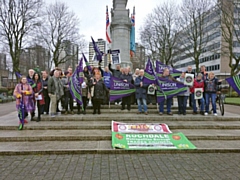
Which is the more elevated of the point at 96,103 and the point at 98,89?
the point at 98,89

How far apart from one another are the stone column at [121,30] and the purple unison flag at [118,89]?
13.7 ft

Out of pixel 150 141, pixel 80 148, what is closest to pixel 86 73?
pixel 80 148

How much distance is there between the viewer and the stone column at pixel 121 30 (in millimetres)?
12922

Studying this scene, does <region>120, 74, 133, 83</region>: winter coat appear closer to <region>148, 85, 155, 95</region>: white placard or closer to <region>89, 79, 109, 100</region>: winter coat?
<region>148, 85, 155, 95</region>: white placard

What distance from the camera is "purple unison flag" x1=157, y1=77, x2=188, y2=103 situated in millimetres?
8523

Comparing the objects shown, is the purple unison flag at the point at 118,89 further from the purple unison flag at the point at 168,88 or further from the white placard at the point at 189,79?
the white placard at the point at 189,79

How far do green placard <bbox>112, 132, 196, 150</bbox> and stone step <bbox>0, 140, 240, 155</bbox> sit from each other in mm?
162

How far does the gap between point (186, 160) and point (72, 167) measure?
292cm

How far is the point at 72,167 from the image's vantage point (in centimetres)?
457

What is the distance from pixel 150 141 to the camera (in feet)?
19.6

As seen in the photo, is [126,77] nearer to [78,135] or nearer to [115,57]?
[115,57]

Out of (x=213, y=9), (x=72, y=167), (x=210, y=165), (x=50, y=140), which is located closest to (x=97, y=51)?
(x=50, y=140)

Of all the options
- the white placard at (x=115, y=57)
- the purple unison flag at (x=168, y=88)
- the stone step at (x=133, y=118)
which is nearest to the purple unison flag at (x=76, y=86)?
the stone step at (x=133, y=118)

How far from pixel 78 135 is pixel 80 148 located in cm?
81
